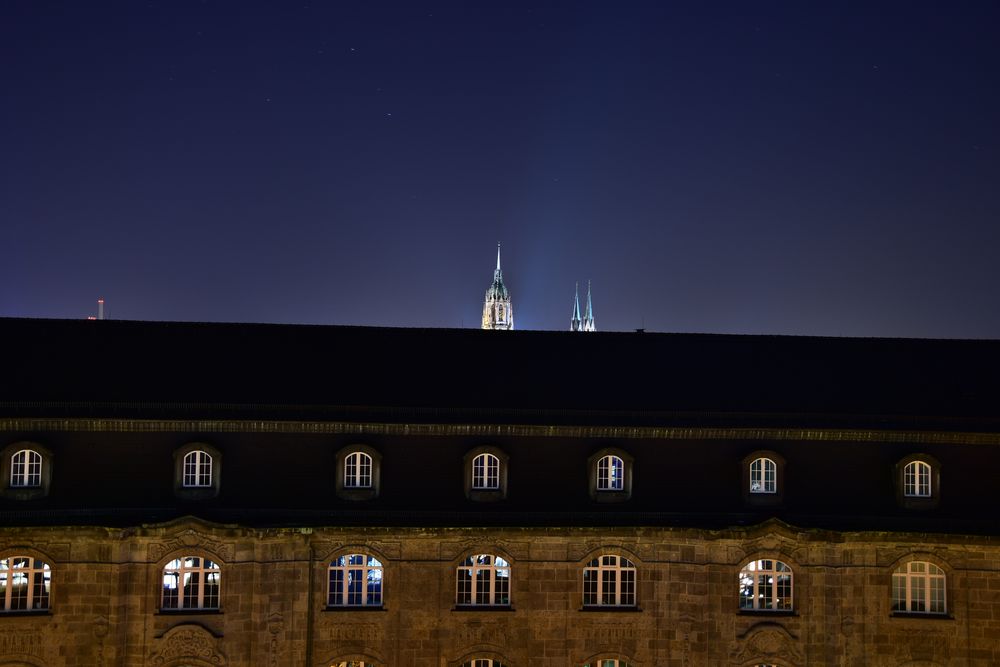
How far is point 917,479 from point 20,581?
32673mm

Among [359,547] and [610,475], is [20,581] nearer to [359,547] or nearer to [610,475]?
[359,547]

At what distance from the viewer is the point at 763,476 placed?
3962cm

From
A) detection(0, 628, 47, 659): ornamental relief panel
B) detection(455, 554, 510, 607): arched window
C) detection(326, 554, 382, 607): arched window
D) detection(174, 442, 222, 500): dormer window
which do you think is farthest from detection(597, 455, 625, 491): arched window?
detection(0, 628, 47, 659): ornamental relief panel

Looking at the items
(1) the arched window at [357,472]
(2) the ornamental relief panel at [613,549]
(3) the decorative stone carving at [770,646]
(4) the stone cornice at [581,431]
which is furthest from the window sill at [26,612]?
(3) the decorative stone carving at [770,646]

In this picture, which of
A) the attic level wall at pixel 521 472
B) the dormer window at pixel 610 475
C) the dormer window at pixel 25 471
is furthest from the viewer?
the dormer window at pixel 610 475

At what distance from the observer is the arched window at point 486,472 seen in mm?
39219

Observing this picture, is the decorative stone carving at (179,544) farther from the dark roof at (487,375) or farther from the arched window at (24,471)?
the arched window at (24,471)

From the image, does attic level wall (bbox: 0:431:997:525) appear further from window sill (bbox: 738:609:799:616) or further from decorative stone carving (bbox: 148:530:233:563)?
window sill (bbox: 738:609:799:616)

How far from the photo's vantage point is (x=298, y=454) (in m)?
38.7

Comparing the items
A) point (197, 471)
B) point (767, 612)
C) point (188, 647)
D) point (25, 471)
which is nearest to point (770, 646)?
point (767, 612)

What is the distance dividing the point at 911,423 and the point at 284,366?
2425cm

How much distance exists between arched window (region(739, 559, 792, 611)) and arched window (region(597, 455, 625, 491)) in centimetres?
557

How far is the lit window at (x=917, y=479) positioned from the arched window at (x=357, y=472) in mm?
20103

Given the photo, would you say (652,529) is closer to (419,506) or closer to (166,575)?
(419,506)
